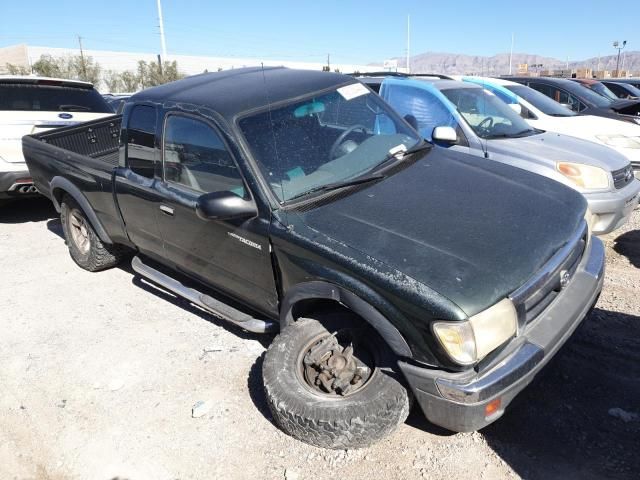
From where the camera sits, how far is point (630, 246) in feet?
17.1

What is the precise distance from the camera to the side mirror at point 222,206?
2.75 metres

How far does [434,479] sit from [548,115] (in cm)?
665

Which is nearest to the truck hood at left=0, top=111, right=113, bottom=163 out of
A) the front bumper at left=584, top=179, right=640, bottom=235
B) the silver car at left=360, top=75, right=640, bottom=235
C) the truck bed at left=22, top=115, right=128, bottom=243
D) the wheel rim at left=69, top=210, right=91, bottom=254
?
the truck bed at left=22, top=115, right=128, bottom=243

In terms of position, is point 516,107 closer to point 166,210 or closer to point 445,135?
point 445,135

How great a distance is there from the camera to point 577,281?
9.48 ft

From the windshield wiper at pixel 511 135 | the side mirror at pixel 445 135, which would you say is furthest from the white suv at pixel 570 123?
the side mirror at pixel 445 135

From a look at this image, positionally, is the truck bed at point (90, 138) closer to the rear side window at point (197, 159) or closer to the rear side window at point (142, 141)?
the rear side window at point (142, 141)

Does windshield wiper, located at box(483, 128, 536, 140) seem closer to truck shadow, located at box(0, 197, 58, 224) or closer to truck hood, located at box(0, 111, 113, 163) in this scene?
truck hood, located at box(0, 111, 113, 163)

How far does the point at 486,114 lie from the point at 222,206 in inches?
170

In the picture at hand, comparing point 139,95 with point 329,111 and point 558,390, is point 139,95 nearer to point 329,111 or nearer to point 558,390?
point 329,111

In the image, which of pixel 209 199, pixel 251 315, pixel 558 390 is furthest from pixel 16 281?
pixel 558 390

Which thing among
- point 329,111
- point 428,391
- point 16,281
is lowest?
point 16,281

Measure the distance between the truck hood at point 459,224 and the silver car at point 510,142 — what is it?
1.34m

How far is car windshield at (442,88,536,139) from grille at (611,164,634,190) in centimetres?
114
